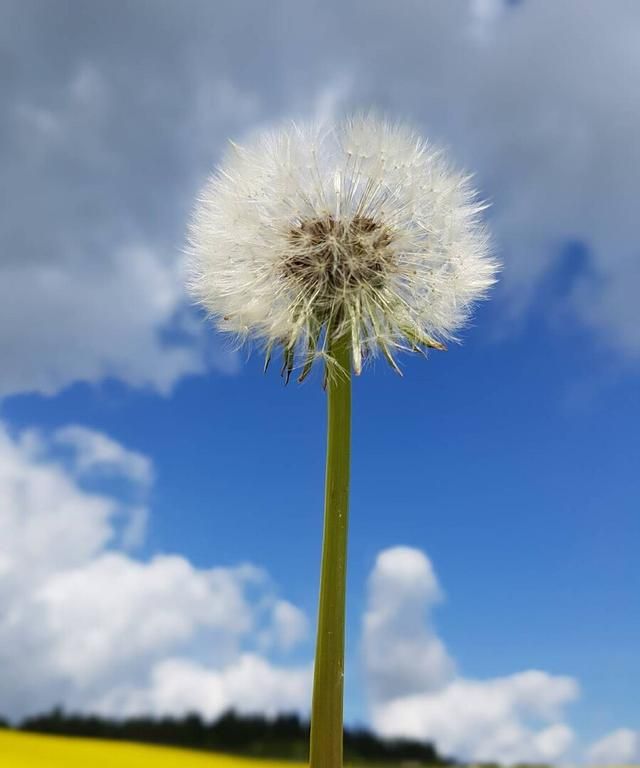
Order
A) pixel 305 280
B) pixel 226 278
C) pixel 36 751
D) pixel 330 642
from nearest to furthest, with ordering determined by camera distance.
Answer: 1. pixel 330 642
2. pixel 305 280
3. pixel 226 278
4. pixel 36 751

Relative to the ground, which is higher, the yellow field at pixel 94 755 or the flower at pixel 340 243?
the flower at pixel 340 243

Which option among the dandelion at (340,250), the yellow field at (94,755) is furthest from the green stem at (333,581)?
the yellow field at (94,755)

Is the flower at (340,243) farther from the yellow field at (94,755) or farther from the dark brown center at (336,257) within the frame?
the yellow field at (94,755)

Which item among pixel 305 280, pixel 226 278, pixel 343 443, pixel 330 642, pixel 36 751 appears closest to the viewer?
pixel 330 642

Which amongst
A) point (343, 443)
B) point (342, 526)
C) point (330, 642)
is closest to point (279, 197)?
point (343, 443)

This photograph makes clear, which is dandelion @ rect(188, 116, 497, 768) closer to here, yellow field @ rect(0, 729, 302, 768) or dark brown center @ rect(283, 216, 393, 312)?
dark brown center @ rect(283, 216, 393, 312)

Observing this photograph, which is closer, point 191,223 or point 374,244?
point 374,244

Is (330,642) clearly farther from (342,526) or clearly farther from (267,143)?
(267,143)
